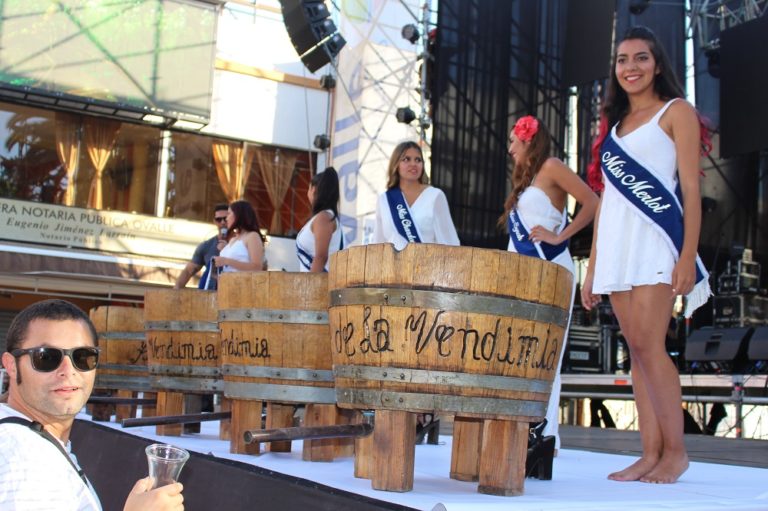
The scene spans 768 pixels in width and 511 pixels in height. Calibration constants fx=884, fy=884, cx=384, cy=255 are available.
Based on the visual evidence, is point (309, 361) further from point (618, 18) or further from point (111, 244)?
point (111, 244)

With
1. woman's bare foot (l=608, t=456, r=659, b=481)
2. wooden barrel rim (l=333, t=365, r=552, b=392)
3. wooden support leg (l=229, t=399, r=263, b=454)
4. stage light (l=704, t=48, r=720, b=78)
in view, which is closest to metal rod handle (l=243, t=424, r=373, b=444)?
wooden barrel rim (l=333, t=365, r=552, b=392)

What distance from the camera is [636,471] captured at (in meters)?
2.83

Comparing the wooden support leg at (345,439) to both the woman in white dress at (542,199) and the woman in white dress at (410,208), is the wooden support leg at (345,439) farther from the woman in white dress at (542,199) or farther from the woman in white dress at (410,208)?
the woman in white dress at (410,208)

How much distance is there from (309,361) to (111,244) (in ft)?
48.9

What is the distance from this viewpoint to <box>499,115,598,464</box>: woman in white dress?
342 cm

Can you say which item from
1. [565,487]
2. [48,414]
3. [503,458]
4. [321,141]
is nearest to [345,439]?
[565,487]

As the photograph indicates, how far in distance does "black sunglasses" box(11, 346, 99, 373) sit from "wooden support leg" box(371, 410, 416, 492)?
788 mm

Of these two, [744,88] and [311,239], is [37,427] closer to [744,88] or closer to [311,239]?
[311,239]

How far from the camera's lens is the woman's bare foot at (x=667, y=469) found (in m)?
2.77

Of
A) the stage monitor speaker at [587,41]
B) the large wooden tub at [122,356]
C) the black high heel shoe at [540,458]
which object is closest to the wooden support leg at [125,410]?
the large wooden tub at [122,356]

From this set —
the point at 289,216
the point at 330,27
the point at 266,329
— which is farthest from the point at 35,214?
the point at 266,329

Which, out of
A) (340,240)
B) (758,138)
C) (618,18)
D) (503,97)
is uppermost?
(618,18)

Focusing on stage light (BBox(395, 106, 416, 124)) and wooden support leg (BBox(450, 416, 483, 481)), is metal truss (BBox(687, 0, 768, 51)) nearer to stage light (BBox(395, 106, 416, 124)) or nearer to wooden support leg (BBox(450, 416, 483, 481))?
stage light (BBox(395, 106, 416, 124))

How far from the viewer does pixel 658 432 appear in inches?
116
